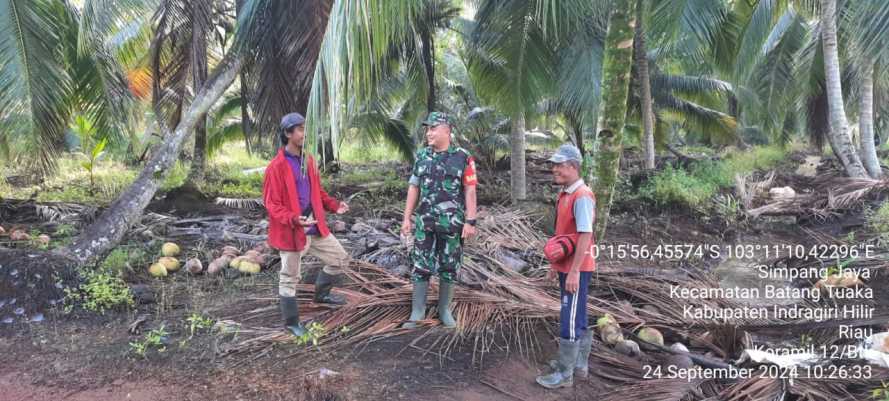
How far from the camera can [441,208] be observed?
12.4 ft

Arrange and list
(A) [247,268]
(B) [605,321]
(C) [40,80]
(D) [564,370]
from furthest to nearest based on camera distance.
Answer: (C) [40,80] → (A) [247,268] → (B) [605,321] → (D) [564,370]

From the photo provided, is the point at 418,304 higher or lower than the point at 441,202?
lower

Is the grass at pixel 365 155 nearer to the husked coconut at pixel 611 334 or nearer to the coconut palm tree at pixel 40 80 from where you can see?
the coconut palm tree at pixel 40 80

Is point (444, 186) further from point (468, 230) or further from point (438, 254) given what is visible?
point (438, 254)

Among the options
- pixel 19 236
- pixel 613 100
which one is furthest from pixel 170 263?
pixel 613 100

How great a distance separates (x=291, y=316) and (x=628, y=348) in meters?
2.34

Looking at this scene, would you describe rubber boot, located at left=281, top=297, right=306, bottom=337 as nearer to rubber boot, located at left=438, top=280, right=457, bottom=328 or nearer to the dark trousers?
rubber boot, located at left=438, top=280, right=457, bottom=328

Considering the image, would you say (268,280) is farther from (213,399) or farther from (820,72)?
(820,72)

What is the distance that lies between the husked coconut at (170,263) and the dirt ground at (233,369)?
116cm

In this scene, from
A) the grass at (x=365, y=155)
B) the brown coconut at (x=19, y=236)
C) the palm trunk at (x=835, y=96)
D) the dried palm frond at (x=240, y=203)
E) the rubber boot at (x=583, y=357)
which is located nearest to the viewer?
the rubber boot at (x=583, y=357)

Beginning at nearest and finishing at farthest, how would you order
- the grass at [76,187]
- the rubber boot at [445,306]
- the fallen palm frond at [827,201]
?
the rubber boot at [445,306] → the fallen palm frond at [827,201] → the grass at [76,187]

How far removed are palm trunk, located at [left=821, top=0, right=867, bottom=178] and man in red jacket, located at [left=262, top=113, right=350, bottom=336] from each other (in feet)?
28.5

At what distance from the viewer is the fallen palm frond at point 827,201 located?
24.7 feet

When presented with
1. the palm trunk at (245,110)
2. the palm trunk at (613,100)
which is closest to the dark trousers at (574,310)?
the palm trunk at (613,100)
